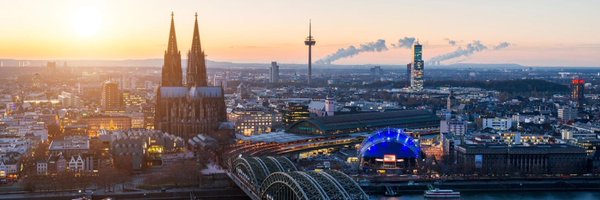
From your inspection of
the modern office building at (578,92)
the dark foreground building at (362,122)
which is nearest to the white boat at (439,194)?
the dark foreground building at (362,122)

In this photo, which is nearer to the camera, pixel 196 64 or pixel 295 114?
pixel 196 64

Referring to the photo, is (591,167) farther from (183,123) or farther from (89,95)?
(89,95)

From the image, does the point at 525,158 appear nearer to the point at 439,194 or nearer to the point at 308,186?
the point at 439,194

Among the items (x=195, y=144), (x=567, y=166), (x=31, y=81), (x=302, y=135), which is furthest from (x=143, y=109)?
(x=31, y=81)

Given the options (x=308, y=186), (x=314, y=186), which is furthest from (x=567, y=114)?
(x=314, y=186)

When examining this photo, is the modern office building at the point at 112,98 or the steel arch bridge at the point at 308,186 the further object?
the modern office building at the point at 112,98

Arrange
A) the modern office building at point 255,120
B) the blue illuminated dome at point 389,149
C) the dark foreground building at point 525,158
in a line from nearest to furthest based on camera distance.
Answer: the dark foreground building at point 525,158, the blue illuminated dome at point 389,149, the modern office building at point 255,120

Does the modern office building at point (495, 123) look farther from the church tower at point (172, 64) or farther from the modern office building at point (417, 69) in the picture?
the modern office building at point (417, 69)
